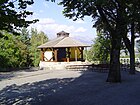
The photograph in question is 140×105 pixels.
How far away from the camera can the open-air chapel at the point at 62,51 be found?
44000mm

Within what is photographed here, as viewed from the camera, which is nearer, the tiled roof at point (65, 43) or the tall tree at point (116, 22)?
the tall tree at point (116, 22)

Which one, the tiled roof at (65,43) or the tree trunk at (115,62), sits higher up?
the tiled roof at (65,43)

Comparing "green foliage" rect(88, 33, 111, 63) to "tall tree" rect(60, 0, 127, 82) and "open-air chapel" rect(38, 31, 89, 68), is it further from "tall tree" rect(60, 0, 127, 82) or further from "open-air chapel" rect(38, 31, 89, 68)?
"tall tree" rect(60, 0, 127, 82)

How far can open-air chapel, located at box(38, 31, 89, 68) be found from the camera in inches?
1732

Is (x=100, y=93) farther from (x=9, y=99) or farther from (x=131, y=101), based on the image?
(x=9, y=99)

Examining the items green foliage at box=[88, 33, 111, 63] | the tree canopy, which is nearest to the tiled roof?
green foliage at box=[88, 33, 111, 63]

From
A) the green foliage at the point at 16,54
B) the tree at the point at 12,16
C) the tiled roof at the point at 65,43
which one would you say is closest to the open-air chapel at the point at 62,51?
the tiled roof at the point at 65,43

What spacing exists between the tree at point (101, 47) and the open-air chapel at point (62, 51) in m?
2.46

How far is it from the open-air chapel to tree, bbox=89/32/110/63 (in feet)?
8.08

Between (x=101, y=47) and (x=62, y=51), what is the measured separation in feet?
22.3

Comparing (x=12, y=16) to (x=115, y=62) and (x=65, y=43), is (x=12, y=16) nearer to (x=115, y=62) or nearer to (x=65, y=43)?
(x=115, y=62)

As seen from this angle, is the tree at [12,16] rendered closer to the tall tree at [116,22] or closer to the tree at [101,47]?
the tall tree at [116,22]

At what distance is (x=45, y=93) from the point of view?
57.4 feet

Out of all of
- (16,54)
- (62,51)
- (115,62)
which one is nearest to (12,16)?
(115,62)
